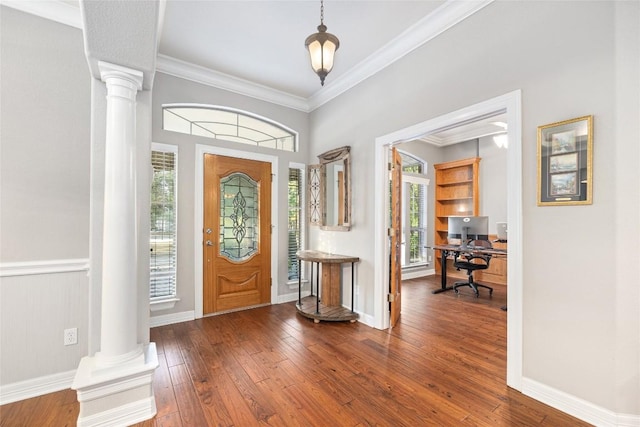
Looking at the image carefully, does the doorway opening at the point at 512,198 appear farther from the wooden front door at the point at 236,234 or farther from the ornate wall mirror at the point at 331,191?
the wooden front door at the point at 236,234

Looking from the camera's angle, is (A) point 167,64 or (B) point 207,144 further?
(B) point 207,144

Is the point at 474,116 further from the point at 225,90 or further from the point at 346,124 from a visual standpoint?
the point at 225,90

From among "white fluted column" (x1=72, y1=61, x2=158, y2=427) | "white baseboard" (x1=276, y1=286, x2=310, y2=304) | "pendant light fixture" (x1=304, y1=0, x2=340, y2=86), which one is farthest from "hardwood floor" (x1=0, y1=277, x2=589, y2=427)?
"pendant light fixture" (x1=304, y1=0, x2=340, y2=86)

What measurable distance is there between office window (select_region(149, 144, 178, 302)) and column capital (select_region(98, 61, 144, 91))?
1661mm

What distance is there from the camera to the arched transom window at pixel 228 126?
3543mm

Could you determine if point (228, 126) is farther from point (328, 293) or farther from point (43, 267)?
point (328, 293)

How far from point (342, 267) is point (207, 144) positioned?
2.48m

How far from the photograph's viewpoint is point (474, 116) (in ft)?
A: 7.73

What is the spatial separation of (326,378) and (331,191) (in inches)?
98.1

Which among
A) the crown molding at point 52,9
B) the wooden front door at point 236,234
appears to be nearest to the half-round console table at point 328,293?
the wooden front door at point 236,234

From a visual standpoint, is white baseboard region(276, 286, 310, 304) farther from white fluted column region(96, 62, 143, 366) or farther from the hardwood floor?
white fluted column region(96, 62, 143, 366)

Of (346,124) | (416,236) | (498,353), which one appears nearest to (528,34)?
(346,124)

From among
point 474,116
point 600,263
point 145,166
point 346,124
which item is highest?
point 346,124

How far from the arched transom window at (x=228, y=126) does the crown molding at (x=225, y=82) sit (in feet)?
0.99
